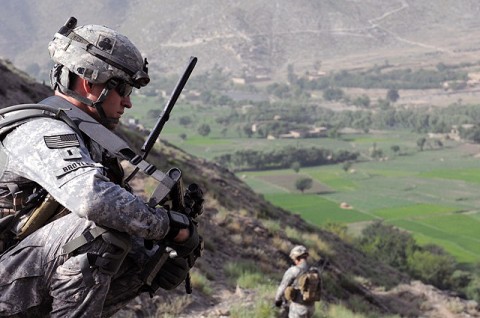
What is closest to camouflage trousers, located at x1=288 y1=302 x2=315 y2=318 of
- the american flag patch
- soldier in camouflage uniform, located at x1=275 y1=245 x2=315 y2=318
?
soldier in camouflage uniform, located at x1=275 y1=245 x2=315 y2=318

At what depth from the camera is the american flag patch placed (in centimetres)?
272

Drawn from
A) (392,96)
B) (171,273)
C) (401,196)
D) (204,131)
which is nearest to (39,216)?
(171,273)

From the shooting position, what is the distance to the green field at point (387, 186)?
5525 centimetres

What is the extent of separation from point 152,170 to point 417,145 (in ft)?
324

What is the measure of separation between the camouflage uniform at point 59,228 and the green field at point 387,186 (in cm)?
4643

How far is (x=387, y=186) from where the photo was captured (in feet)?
232

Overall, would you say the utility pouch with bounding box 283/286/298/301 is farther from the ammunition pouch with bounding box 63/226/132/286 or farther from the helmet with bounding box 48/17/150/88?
the ammunition pouch with bounding box 63/226/132/286

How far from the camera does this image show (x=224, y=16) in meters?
194

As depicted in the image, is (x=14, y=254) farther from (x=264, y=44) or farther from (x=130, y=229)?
(x=264, y=44)

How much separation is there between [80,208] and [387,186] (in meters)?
70.1

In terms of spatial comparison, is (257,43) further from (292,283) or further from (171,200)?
(171,200)

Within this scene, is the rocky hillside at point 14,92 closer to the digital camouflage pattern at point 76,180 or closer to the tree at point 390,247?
the digital camouflage pattern at point 76,180

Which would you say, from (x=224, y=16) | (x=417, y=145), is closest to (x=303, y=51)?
(x=224, y=16)

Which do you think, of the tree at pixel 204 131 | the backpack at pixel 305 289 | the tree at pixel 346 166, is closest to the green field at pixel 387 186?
the tree at pixel 346 166
